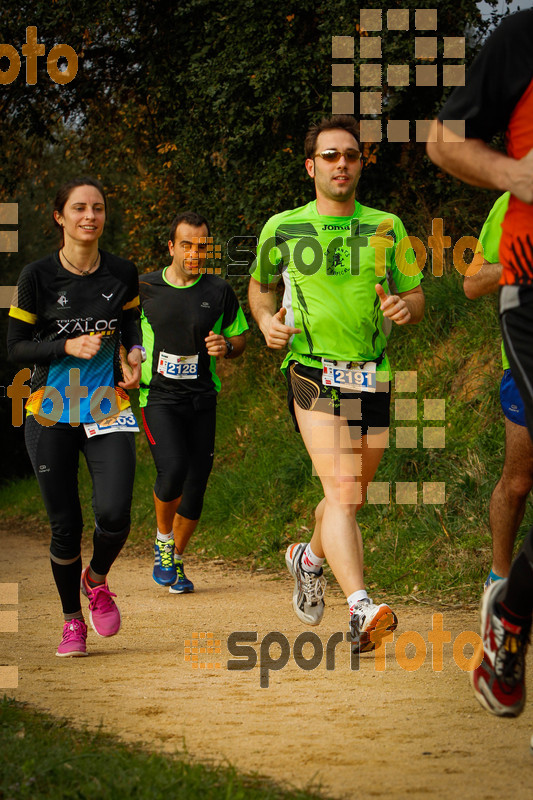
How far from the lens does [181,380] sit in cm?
816

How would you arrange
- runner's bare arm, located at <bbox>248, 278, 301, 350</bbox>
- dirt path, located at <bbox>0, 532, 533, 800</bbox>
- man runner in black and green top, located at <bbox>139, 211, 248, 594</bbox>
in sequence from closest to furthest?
dirt path, located at <bbox>0, 532, 533, 800</bbox> < runner's bare arm, located at <bbox>248, 278, 301, 350</bbox> < man runner in black and green top, located at <bbox>139, 211, 248, 594</bbox>

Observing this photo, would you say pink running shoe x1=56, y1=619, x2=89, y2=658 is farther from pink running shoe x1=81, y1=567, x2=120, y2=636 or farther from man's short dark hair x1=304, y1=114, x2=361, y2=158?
man's short dark hair x1=304, y1=114, x2=361, y2=158

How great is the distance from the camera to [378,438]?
557 cm

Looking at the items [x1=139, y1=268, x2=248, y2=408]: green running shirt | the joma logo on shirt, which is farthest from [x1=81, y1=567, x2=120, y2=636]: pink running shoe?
[x1=139, y1=268, x2=248, y2=408]: green running shirt

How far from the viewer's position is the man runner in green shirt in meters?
5.38

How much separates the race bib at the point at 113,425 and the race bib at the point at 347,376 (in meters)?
1.10

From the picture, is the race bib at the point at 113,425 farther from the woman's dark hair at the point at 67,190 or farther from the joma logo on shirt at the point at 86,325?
the woman's dark hair at the point at 67,190

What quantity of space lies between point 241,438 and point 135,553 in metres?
2.65

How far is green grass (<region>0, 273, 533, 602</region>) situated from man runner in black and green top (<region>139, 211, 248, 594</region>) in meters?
1.39

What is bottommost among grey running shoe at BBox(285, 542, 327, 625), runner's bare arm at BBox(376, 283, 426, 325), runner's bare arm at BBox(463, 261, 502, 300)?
grey running shoe at BBox(285, 542, 327, 625)

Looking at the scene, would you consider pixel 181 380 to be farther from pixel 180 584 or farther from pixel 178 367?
pixel 180 584

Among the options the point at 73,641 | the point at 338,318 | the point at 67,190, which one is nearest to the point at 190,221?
the point at 67,190

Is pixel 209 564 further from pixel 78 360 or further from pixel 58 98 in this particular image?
pixel 58 98

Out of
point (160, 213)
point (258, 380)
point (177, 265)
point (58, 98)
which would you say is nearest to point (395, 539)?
point (177, 265)
